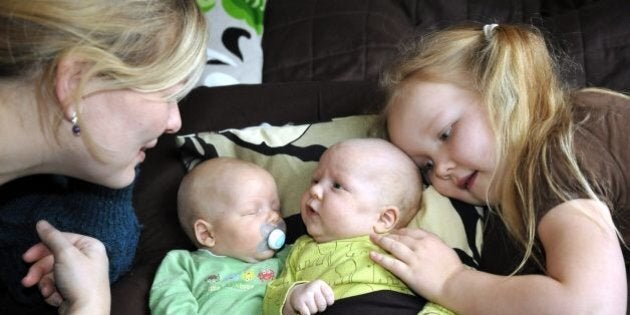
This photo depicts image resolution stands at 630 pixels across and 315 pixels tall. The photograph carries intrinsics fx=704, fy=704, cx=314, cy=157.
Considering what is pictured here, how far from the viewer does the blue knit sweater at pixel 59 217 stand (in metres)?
1.43

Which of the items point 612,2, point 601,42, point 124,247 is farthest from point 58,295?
point 612,2

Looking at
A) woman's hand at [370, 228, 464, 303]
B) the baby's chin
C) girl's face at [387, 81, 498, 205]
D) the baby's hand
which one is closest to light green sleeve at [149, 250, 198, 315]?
the baby's chin

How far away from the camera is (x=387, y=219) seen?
57.4 inches

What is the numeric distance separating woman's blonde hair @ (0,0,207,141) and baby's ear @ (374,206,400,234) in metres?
0.50

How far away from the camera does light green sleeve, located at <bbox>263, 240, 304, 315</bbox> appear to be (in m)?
1.36

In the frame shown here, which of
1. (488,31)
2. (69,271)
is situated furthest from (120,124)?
(488,31)

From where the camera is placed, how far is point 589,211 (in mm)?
1220

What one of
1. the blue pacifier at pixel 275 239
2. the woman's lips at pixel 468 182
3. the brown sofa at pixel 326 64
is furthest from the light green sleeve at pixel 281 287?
the woman's lips at pixel 468 182

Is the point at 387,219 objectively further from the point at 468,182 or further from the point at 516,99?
the point at 516,99

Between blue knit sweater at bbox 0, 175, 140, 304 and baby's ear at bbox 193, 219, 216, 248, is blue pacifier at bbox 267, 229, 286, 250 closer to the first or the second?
baby's ear at bbox 193, 219, 216, 248

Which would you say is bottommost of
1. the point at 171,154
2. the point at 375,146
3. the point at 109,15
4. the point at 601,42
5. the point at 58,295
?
the point at 58,295

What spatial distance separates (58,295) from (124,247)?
0.17 meters

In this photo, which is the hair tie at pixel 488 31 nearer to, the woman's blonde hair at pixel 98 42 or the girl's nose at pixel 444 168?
the girl's nose at pixel 444 168

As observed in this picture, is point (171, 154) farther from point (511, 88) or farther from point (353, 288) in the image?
point (511, 88)
